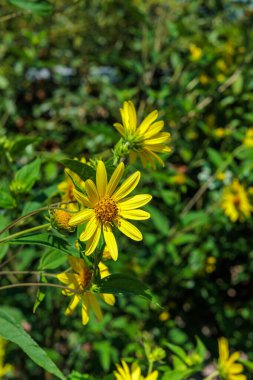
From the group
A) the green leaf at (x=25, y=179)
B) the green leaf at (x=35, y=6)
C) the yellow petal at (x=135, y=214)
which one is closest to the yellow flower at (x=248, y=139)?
the green leaf at (x=35, y=6)

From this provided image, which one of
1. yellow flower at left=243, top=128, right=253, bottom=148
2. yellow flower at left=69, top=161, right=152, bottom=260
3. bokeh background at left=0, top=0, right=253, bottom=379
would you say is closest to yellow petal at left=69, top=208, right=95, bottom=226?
yellow flower at left=69, top=161, right=152, bottom=260

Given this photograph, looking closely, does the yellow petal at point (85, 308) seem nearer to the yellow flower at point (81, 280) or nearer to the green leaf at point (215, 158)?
the yellow flower at point (81, 280)

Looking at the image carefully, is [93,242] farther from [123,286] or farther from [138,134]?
[138,134]

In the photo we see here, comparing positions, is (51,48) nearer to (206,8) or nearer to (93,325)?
(206,8)

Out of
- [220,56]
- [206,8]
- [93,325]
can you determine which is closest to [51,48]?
[206,8]

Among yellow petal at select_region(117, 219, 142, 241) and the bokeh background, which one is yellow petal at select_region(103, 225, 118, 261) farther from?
the bokeh background

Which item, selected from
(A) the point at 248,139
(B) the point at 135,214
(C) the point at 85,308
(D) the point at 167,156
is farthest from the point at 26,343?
(A) the point at 248,139

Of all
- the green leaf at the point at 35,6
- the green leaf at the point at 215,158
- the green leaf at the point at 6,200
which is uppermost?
the green leaf at the point at 35,6
